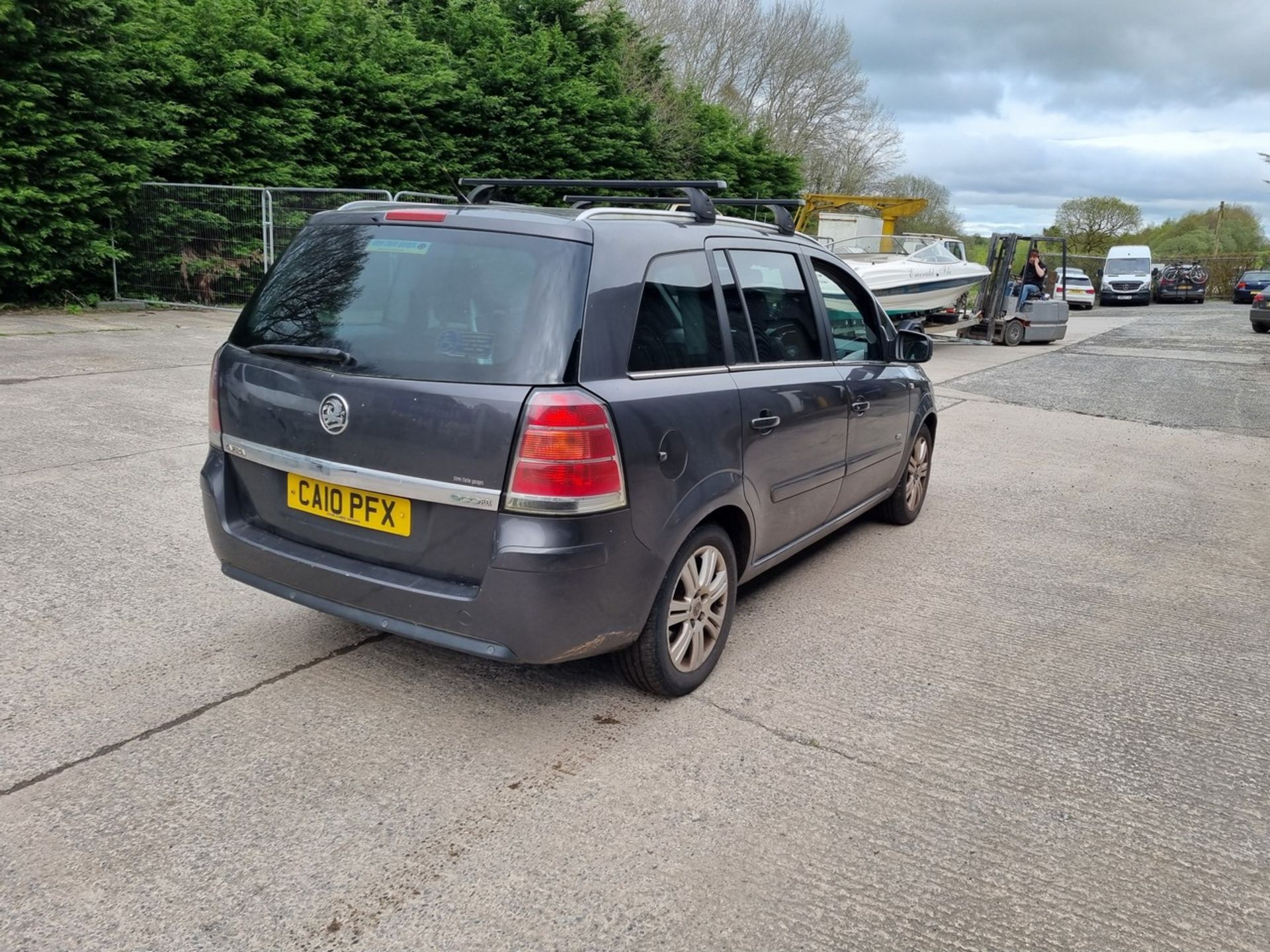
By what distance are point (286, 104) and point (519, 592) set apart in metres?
14.9

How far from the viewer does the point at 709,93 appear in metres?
45.0

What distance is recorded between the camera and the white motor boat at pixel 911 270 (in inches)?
683

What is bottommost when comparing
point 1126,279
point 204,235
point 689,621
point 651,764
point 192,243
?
point 651,764

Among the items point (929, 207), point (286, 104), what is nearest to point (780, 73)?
point (929, 207)

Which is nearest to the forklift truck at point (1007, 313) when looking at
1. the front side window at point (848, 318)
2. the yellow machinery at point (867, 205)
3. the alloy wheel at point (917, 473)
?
the yellow machinery at point (867, 205)

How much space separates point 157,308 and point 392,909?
552 inches

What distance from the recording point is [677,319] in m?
3.62

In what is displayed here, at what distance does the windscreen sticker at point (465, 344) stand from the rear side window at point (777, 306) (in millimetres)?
1351

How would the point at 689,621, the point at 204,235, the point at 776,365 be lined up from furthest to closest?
the point at 204,235
the point at 776,365
the point at 689,621

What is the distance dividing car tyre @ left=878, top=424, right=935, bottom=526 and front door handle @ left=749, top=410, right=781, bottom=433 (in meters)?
2.16

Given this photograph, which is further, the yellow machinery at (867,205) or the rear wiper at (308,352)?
the yellow machinery at (867,205)

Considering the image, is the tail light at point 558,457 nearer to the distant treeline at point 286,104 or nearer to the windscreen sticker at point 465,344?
the windscreen sticker at point 465,344

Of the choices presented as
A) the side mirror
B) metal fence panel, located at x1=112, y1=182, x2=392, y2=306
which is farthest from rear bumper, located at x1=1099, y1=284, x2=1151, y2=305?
the side mirror

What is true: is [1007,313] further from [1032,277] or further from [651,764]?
[651,764]
